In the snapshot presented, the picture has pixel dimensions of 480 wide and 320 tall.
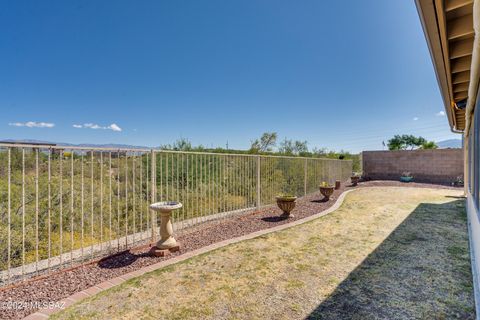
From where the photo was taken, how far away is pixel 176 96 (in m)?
14.2

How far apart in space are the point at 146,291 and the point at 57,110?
55.0 ft

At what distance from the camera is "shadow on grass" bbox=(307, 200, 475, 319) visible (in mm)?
2355

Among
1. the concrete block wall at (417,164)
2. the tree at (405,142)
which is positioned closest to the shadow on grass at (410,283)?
the concrete block wall at (417,164)

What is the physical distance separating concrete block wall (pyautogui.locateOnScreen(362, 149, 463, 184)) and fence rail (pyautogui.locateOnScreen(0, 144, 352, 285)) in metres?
13.1

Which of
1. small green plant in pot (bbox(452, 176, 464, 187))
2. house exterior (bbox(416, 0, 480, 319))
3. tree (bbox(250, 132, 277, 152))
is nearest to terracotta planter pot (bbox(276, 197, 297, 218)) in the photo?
house exterior (bbox(416, 0, 480, 319))

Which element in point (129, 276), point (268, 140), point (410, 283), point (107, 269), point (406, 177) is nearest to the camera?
point (410, 283)

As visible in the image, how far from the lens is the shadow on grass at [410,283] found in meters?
2.36

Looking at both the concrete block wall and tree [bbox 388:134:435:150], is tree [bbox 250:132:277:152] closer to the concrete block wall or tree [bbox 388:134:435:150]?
the concrete block wall

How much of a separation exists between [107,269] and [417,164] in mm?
18074

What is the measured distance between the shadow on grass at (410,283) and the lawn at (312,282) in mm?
10

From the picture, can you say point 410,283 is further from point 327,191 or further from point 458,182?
point 458,182

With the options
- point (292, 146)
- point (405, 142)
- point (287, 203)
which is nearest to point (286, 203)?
point (287, 203)

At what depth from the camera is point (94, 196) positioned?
4.17 m

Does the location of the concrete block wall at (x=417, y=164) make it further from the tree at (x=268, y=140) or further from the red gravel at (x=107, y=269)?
the red gravel at (x=107, y=269)
